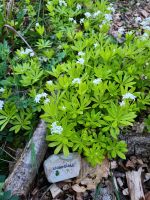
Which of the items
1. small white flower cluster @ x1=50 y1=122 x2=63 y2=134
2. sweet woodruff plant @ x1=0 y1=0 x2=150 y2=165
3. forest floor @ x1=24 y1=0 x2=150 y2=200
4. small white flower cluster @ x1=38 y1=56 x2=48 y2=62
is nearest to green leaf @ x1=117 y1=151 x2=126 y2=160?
sweet woodruff plant @ x1=0 y1=0 x2=150 y2=165

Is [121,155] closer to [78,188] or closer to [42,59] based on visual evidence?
[78,188]

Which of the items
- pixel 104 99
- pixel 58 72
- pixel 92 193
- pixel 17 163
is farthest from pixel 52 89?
pixel 92 193

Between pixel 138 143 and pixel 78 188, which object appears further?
pixel 138 143

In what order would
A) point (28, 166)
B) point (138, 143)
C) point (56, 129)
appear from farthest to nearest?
point (138, 143) < point (28, 166) < point (56, 129)

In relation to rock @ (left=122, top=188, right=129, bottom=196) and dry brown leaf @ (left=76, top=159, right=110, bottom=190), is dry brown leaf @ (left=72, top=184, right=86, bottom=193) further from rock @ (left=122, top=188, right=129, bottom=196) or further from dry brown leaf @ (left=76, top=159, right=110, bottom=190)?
rock @ (left=122, top=188, right=129, bottom=196)

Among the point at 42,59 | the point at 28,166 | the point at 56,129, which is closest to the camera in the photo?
the point at 56,129

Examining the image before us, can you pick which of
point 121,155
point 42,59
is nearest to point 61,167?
point 121,155

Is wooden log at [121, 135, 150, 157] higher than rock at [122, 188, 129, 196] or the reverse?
→ higher
